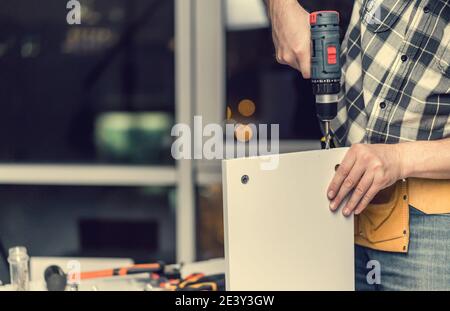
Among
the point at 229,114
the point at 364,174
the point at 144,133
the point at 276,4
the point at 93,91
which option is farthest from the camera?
the point at 93,91

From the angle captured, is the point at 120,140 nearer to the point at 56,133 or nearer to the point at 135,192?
the point at 135,192

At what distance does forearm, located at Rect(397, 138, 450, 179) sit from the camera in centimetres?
140

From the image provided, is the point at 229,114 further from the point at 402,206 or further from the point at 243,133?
the point at 402,206

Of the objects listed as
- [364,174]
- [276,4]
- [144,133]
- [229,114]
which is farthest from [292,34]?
[144,133]

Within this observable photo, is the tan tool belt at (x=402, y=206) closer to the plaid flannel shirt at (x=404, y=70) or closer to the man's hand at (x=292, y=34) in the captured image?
the plaid flannel shirt at (x=404, y=70)

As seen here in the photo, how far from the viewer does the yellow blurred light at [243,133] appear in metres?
2.99

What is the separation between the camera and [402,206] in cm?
146

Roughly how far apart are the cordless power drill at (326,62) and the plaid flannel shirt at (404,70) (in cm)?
7

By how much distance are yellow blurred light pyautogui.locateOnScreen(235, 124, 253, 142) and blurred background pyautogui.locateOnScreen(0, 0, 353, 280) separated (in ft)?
0.16

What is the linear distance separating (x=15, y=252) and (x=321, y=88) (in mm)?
860

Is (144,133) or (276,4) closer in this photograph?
(276,4)

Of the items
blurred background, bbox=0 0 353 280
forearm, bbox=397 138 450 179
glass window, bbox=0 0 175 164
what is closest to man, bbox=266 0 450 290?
forearm, bbox=397 138 450 179

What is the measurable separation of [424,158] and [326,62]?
26 cm

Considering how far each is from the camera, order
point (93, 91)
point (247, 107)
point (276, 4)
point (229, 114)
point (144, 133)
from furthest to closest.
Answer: point (93, 91) → point (144, 133) → point (247, 107) → point (229, 114) → point (276, 4)
